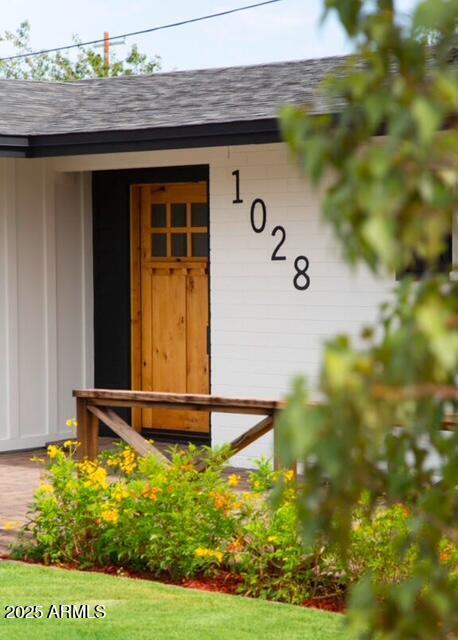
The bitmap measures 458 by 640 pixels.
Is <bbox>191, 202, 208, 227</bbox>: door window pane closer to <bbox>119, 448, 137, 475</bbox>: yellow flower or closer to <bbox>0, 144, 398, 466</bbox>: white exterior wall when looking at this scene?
<bbox>0, 144, 398, 466</bbox>: white exterior wall

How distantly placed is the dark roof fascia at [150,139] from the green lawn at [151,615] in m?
4.52

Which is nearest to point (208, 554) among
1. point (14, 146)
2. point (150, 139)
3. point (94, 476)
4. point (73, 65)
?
point (94, 476)

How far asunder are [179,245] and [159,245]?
0.30 m

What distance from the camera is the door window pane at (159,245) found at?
12953 mm

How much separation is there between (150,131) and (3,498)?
3.32 m

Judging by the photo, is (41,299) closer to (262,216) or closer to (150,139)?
(150,139)

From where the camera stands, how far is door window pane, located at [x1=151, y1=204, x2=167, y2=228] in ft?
42.4

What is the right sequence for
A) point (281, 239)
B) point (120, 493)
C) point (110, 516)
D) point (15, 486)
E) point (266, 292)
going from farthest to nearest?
point (266, 292) < point (281, 239) < point (15, 486) < point (120, 493) < point (110, 516)

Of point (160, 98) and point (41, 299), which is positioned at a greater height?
point (160, 98)

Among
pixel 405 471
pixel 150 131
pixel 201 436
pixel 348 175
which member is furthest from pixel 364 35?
pixel 201 436

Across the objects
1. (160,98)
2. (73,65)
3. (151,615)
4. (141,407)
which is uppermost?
(73,65)

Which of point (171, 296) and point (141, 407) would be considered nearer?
point (141, 407)

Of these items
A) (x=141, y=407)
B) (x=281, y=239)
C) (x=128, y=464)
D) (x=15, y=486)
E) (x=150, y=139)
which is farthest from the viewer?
(x=281, y=239)

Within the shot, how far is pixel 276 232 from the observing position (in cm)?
1134
